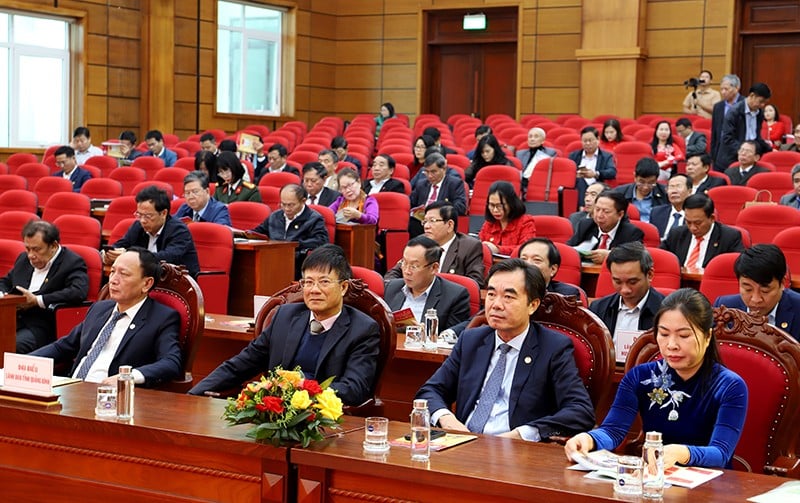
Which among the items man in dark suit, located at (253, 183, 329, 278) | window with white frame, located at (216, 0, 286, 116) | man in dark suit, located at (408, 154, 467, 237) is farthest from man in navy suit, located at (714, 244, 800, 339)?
window with white frame, located at (216, 0, 286, 116)

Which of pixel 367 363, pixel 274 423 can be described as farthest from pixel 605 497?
pixel 367 363

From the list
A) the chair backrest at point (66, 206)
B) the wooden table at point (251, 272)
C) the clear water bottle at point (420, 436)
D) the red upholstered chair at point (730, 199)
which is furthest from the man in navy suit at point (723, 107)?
the clear water bottle at point (420, 436)

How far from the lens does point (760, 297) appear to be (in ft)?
12.5

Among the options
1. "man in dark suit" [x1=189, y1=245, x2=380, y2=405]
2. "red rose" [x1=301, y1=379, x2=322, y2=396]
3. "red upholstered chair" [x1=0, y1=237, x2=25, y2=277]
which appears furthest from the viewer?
"red upholstered chair" [x1=0, y1=237, x2=25, y2=277]

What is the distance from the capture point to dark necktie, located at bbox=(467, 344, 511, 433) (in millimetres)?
3262

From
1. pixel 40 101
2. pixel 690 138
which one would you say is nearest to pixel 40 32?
pixel 40 101

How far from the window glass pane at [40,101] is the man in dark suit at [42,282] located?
8.54 m

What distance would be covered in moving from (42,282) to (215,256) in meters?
1.34

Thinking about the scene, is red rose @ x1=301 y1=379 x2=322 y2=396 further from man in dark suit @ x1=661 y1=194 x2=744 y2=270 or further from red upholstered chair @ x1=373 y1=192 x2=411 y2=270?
red upholstered chair @ x1=373 y1=192 x2=411 y2=270

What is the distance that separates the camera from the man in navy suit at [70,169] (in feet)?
33.8

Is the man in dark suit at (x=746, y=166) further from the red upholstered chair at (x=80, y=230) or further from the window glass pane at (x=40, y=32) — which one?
the window glass pane at (x=40, y=32)

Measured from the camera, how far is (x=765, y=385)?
10.2 ft

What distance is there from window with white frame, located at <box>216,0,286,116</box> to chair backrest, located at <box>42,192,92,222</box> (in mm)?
7598

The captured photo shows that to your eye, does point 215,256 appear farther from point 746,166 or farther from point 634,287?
point 746,166
